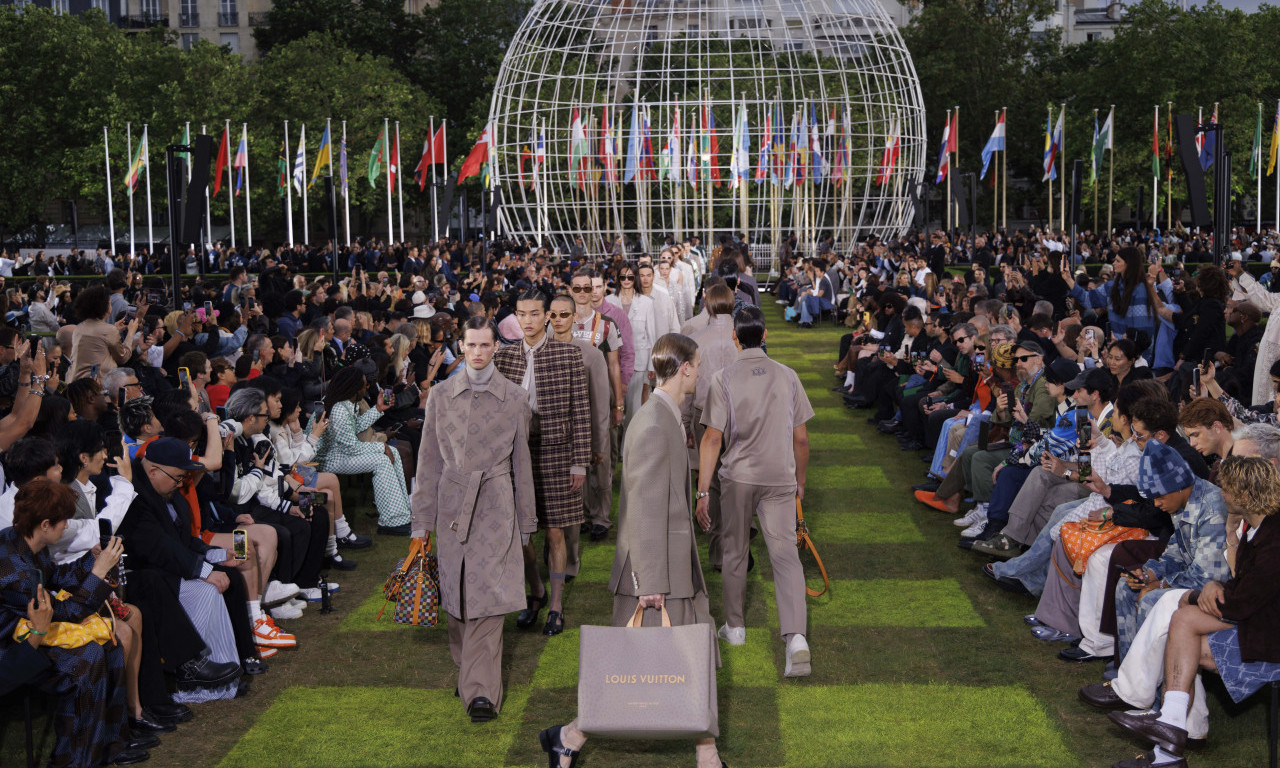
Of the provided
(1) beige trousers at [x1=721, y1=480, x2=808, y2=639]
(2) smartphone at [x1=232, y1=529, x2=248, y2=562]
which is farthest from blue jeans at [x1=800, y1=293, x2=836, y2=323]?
(2) smartphone at [x1=232, y1=529, x2=248, y2=562]

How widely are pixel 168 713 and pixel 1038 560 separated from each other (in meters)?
5.10

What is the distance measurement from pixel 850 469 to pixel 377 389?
15.3 ft

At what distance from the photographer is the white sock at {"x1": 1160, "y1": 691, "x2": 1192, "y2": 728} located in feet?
18.1

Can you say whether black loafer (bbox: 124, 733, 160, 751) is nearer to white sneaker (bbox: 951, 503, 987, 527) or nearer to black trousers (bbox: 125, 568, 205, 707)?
black trousers (bbox: 125, 568, 205, 707)

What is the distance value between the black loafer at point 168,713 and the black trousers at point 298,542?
1667 millimetres

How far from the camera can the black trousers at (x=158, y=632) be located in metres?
6.10

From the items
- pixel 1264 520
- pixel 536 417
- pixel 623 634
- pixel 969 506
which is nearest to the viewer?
pixel 623 634

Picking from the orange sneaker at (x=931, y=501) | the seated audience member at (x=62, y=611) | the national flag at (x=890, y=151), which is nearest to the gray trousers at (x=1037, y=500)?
the orange sneaker at (x=931, y=501)

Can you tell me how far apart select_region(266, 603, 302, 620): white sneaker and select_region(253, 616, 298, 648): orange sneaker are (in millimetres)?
461

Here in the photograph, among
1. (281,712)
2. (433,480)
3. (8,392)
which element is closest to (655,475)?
(433,480)

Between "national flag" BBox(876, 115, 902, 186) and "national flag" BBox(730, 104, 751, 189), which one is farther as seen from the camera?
"national flag" BBox(876, 115, 902, 186)

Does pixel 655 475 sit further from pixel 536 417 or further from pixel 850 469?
pixel 850 469

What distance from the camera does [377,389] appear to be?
10625 millimetres

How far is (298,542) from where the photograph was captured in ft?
26.4
